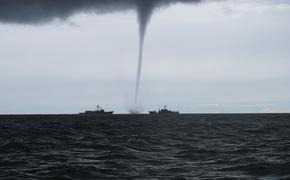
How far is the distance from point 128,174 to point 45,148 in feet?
41.8

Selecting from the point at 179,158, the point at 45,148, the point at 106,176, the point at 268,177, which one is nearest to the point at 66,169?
the point at 106,176

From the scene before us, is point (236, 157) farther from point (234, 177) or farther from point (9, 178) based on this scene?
point (9, 178)

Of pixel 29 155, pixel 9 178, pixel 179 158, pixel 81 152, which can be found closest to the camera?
pixel 9 178

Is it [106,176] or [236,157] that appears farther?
[236,157]

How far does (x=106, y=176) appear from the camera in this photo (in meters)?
19.7

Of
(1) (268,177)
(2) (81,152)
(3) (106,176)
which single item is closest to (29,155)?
(2) (81,152)

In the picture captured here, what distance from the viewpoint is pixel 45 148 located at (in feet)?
103

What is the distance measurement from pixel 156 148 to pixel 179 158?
6017mm

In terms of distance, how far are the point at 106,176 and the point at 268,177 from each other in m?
6.34

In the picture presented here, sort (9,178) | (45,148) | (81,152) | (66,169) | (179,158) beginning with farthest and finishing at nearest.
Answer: (45,148), (81,152), (179,158), (66,169), (9,178)

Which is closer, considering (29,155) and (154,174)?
(154,174)

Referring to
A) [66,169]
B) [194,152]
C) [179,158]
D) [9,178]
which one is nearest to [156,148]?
[194,152]

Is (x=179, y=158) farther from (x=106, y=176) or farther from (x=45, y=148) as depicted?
(x=45, y=148)

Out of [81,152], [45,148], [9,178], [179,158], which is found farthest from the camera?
[45,148]
